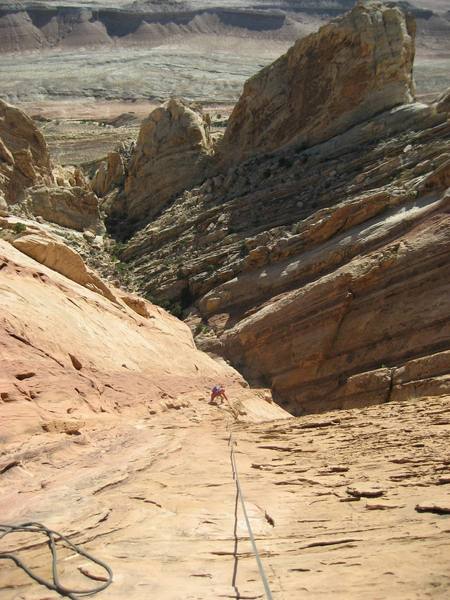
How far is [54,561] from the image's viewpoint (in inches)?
214

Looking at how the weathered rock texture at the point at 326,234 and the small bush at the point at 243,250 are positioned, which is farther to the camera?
the small bush at the point at 243,250

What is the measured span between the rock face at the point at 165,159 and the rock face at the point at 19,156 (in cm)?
499

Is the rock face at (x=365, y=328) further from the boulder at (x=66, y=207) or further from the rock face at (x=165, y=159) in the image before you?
the rock face at (x=165, y=159)

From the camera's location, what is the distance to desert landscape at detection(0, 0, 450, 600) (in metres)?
5.87

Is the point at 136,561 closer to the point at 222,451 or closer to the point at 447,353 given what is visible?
the point at 222,451

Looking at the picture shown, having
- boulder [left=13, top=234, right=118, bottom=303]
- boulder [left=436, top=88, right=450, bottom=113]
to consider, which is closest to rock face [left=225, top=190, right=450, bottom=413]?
boulder [left=13, top=234, right=118, bottom=303]

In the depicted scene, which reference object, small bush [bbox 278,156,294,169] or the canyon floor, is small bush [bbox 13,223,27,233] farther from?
small bush [bbox 278,156,294,169]

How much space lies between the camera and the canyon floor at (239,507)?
5254 mm

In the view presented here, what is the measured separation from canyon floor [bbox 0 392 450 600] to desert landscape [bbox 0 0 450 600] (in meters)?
0.03

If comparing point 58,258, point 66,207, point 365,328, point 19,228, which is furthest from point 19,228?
point 66,207

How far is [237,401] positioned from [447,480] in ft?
28.8

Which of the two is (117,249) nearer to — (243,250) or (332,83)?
(243,250)

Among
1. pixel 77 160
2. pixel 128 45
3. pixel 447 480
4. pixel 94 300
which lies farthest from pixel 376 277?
pixel 128 45

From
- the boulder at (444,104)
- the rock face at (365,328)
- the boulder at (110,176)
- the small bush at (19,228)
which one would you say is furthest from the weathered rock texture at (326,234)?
the small bush at (19,228)
